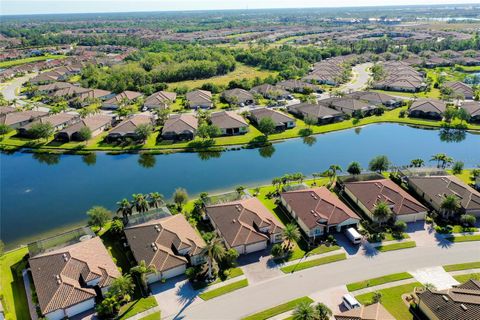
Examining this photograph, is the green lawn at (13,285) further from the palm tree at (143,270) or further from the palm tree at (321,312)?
the palm tree at (321,312)

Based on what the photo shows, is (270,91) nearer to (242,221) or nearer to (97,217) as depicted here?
(242,221)

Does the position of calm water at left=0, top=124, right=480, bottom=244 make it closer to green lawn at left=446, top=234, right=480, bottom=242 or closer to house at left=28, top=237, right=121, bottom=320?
house at left=28, top=237, right=121, bottom=320

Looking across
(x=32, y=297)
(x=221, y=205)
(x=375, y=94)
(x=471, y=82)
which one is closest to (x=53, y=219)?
(x=32, y=297)

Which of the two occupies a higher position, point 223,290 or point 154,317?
point 154,317

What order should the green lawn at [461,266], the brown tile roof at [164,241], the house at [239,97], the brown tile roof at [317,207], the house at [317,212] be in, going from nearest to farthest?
the brown tile roof at [164,241], the green lawn at [461,266], the house at [317,212], the brown tile roof at [317,207], the house at [239,97]

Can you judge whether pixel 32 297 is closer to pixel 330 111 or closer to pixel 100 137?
pixel 100 137

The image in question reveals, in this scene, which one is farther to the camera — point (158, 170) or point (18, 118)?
point (18, 118)

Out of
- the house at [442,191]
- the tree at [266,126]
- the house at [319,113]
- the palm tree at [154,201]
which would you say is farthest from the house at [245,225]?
the house at [319,113]

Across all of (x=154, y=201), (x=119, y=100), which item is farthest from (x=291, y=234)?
(x=119, y=100)
